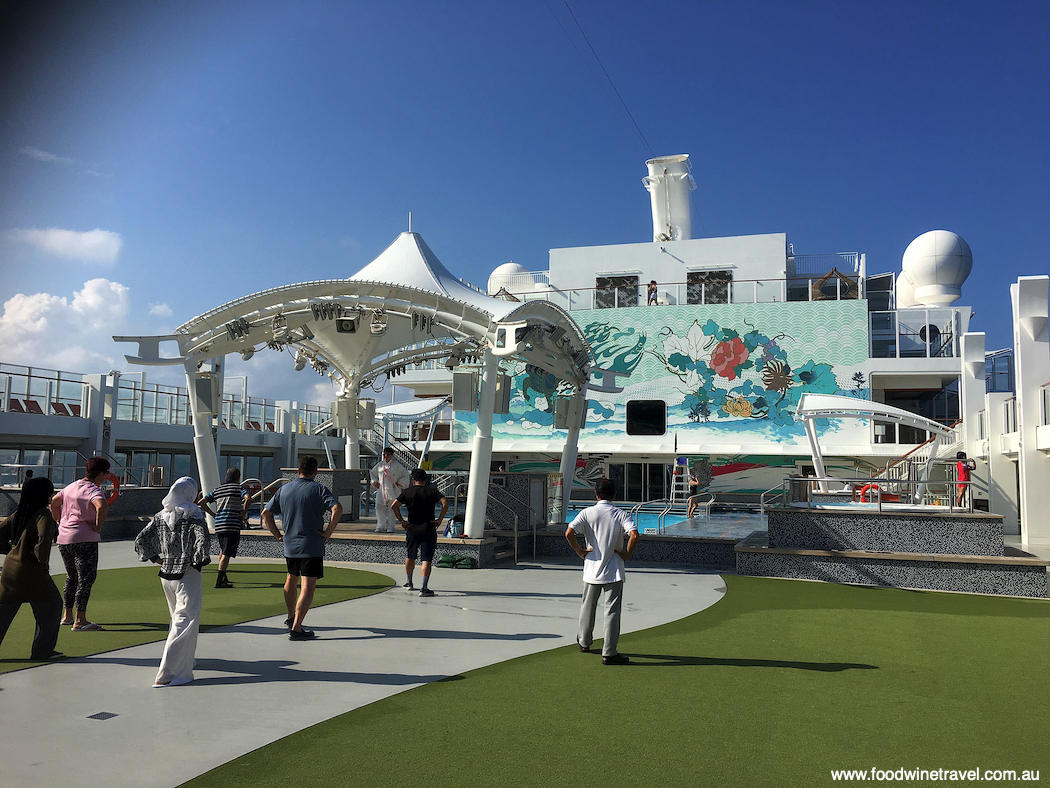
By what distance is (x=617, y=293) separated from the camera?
107ft

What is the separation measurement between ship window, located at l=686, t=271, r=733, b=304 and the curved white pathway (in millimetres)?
22964

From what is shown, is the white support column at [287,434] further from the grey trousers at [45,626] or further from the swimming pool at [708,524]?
the grey trousers at [45,626]

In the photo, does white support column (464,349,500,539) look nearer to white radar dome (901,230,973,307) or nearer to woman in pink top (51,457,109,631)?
woman in pink top (51,457,109,631)

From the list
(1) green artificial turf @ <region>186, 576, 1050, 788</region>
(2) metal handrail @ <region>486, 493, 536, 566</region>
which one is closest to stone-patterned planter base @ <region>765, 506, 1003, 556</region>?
(1) green artificial turf @ <region>186, 576, 1050, 788</region>

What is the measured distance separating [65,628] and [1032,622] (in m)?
10.0

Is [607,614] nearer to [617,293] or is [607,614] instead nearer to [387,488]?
[387,488]

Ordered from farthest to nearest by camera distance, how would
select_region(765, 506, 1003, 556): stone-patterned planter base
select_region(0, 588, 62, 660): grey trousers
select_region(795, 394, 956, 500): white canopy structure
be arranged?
select_region(795, 394, 956, 500): white canopy structure, select_region(765, 506, 1003, 556): stone-patterned planter base, select_region(0, 588, 62, 660): grey trousers

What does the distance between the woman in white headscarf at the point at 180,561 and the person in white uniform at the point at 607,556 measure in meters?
2.88

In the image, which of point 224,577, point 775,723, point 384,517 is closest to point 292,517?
point 224,577

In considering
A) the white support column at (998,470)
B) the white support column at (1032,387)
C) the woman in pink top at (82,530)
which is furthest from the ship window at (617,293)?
the woman in pink top at (82,530)

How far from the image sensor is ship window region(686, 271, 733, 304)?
31.2 metres

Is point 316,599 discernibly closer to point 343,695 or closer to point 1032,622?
point 343,695

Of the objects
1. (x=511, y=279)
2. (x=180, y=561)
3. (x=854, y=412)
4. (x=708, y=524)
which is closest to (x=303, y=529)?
(x=180, y=561)

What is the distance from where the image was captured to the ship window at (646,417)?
30.5 meters
